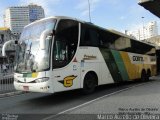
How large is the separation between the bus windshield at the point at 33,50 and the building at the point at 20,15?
59.4m

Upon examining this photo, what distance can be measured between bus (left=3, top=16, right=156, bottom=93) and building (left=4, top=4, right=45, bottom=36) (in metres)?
57.4

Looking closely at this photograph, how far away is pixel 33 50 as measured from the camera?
11820 mm

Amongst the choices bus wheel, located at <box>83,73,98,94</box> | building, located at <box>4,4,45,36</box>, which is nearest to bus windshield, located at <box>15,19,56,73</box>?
bus wheel, located at <box>83,73,98,94</box>

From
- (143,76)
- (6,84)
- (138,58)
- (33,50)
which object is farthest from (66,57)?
A: (143,76)

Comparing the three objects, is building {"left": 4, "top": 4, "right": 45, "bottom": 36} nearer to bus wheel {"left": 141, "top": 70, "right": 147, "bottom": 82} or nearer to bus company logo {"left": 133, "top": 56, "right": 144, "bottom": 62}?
bus wheel {"left": 141, "top": 70, "right": 147, "bottom": 82}

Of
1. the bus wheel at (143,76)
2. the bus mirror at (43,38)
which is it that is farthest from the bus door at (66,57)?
the bus wheel at (143,76)

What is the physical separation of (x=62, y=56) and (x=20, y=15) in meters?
73.7

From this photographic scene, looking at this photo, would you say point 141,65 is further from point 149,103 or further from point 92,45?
point 149,103

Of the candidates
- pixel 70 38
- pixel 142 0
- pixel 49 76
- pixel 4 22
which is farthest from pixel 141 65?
pixel 4 22

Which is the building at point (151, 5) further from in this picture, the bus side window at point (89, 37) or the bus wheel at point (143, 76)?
the bus side window at point (89, 37)

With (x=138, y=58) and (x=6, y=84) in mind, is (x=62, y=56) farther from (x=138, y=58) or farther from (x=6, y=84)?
(x=138, y=58)

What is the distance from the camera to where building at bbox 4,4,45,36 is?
74.9m

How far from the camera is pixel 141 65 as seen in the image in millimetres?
22203

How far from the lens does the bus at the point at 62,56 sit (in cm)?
1140
